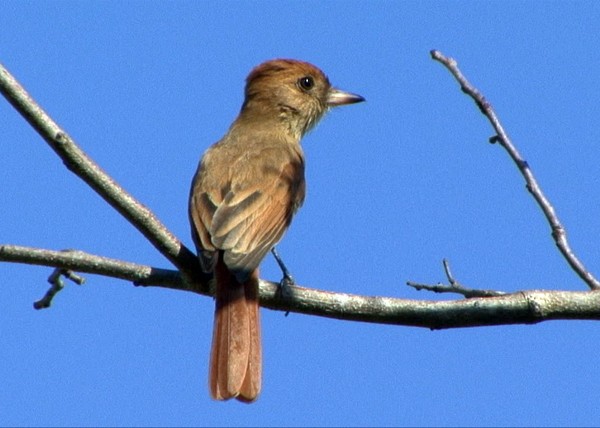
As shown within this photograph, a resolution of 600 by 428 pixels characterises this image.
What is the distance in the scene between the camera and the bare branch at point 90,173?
4.32 meters

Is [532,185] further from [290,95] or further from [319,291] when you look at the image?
[290,95]

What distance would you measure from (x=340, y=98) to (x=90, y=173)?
4.69 meters

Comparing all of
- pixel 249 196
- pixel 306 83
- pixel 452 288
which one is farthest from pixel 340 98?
pixel 452 288

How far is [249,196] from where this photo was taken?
626 centimetres

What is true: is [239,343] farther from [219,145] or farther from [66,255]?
[219,145]

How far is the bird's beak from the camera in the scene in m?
8.87

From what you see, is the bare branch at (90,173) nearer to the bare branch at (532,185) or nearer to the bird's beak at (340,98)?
the bare branch at (532,185)

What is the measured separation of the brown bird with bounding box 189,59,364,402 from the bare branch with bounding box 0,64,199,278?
1.13 feet

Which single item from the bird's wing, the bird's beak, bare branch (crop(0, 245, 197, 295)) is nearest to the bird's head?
the bird's beak

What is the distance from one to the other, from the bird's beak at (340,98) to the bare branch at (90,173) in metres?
4.23

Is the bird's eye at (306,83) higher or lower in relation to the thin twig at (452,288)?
higher

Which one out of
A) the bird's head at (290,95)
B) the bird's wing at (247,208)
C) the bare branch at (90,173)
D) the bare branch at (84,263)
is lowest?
the bare branch at (84,263)

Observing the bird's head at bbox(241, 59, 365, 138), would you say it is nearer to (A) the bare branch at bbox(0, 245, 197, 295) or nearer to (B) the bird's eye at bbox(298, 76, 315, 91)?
(B) the bird's eye at bbox(298, 76, 315, 91)

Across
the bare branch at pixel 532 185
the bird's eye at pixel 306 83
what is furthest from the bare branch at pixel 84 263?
the bird's eye at pixel 306 83
